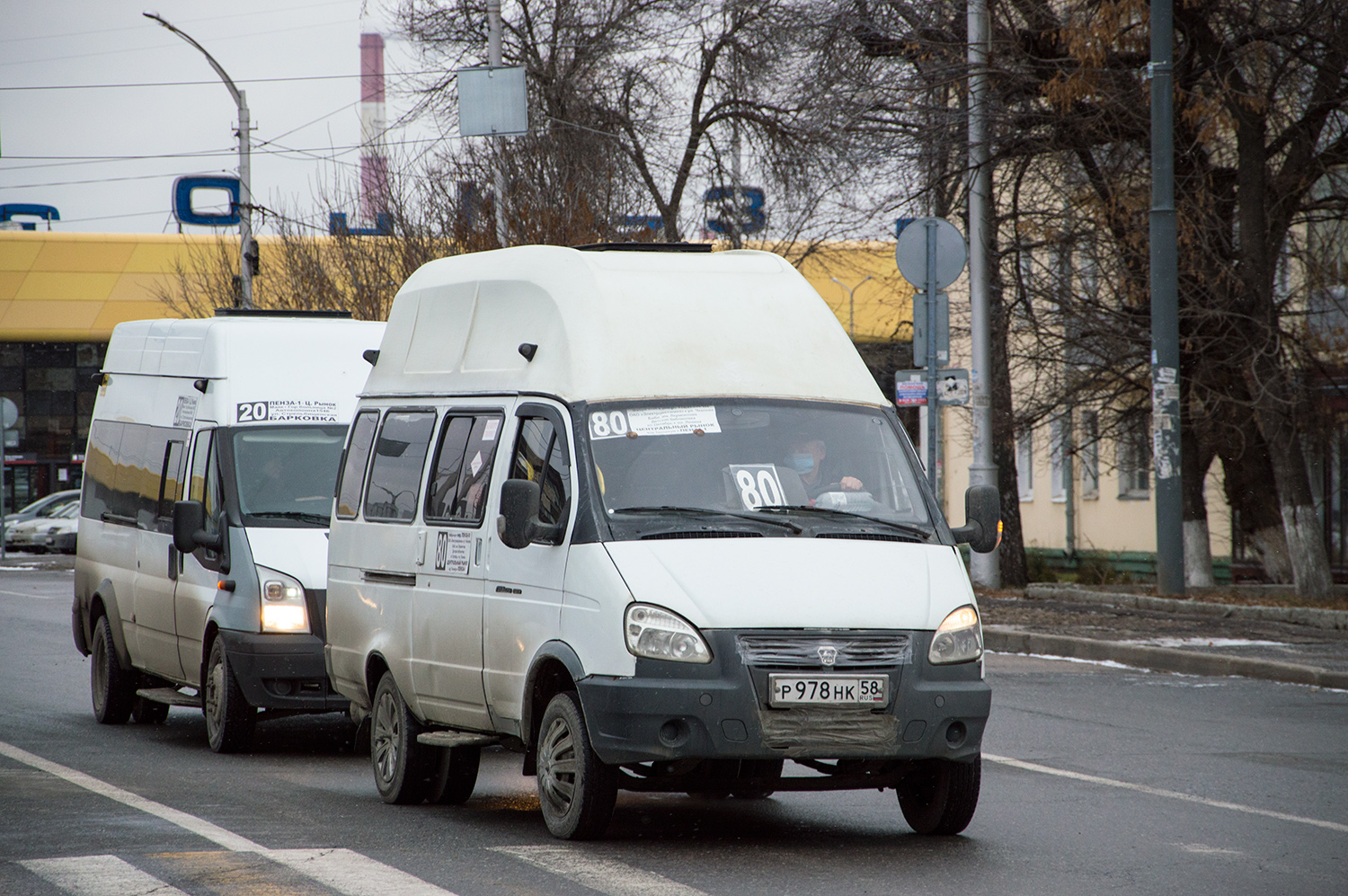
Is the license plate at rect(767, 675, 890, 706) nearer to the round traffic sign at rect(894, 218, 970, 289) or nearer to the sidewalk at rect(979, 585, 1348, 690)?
the sidewalk at rect(979, 585, 1348, 690)

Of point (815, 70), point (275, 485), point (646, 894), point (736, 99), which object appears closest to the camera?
point (646, 894)

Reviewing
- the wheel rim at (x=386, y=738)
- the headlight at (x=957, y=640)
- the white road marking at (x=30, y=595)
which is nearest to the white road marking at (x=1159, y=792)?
the headlight at (x=957, y=640)

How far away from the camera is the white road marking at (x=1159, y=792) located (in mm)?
8141

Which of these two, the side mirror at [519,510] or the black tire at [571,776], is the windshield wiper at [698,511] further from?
the black tire at [571,776]

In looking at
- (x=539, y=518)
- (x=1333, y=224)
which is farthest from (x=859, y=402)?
(x=1333, y=224)

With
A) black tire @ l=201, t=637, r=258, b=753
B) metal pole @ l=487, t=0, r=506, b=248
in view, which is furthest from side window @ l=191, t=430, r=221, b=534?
metal pole @ l=487, t=0, r=506, b=248

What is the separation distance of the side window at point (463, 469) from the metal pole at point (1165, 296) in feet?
39.7

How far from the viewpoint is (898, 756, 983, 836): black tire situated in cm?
768

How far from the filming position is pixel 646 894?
6402 mm

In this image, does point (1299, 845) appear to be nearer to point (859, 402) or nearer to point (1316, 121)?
point (859, 402)

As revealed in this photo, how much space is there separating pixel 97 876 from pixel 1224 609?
13.8 m

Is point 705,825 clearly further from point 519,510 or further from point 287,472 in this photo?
point 287,472

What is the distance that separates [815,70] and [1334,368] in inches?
283

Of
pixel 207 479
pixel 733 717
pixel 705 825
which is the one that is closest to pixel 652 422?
pixel 733 717
